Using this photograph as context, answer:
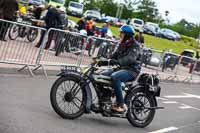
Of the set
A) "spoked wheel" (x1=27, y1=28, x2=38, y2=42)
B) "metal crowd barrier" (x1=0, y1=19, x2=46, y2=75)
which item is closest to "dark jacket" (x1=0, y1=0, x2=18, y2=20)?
"metal crowd barrier" (x1=0, y1=19, x2=46, y2=75)

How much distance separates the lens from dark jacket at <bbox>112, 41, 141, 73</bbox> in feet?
30.4

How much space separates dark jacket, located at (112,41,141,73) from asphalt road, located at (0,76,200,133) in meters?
1.12

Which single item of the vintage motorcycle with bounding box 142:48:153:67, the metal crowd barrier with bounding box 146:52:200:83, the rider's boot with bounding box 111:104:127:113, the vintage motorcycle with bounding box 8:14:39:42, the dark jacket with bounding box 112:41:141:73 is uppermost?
the dark jacket with bounding box 112:41:141:73

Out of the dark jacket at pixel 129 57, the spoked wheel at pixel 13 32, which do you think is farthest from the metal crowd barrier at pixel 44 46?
the dark jacket at pixel 129 57

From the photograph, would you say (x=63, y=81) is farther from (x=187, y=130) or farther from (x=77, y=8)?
(x=77, y=8)

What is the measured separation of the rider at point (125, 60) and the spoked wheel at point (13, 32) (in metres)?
4.03

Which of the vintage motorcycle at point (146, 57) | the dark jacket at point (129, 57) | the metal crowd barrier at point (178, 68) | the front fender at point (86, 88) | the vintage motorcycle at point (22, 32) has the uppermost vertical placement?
the dark jacket at point (129, 57)

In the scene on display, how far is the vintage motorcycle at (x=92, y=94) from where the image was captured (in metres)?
8.88

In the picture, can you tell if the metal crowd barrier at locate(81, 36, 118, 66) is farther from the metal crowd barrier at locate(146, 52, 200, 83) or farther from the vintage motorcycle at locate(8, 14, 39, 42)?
the metal crowd barrier at locate(146, 52, 200, 83)

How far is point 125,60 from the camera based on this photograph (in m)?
9.26

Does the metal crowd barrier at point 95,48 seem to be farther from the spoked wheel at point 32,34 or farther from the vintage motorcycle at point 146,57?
the vintage motorcycle at point 146,57

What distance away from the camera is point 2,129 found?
291 inches

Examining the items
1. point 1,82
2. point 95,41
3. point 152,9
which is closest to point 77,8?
point 152,9

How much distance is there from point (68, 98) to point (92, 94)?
65 cm
